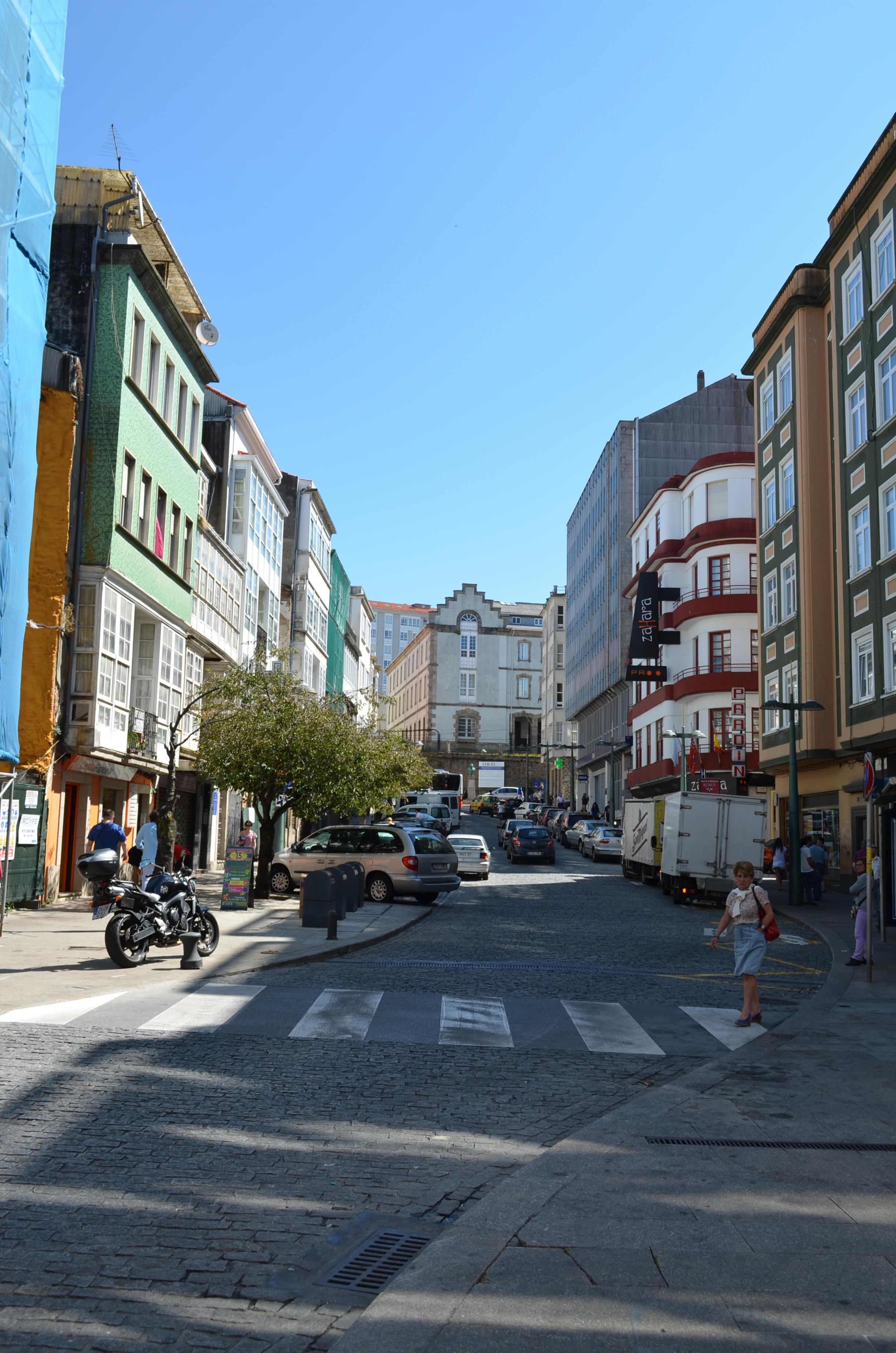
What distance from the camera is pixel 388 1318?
4.58 m

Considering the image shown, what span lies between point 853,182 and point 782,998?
26.8 metres

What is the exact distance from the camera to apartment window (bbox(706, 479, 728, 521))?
56.0 m

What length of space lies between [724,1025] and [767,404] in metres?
34.4

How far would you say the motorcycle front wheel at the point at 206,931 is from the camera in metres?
16.1

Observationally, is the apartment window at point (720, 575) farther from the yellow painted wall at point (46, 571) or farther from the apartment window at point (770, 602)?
the yellow painted wall at point (46, 571)

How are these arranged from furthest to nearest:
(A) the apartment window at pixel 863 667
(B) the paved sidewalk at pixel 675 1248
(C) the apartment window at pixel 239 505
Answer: (C) the apartment window at pixel 239 505
(A) the apartment window at pixel 863 667
(B) the paved sidewalk at pixel 675 1248

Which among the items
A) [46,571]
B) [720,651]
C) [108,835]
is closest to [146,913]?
[108,835]

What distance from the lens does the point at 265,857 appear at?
2825 centimetres

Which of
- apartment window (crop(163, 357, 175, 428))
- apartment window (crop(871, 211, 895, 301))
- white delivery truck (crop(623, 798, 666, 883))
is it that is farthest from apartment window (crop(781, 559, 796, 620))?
apartment window (crop(163, 357, 175, 428))

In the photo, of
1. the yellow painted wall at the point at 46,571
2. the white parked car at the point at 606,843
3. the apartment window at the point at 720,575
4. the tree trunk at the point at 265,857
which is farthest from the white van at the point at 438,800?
the yellow painted wall at the point at 46,571

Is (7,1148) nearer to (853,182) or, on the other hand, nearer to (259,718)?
(259,718)

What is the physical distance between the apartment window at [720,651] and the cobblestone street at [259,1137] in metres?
40.5

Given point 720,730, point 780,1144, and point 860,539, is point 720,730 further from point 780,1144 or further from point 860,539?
point 780,1144

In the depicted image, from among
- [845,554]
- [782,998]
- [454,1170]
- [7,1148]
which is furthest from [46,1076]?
[845,554]
